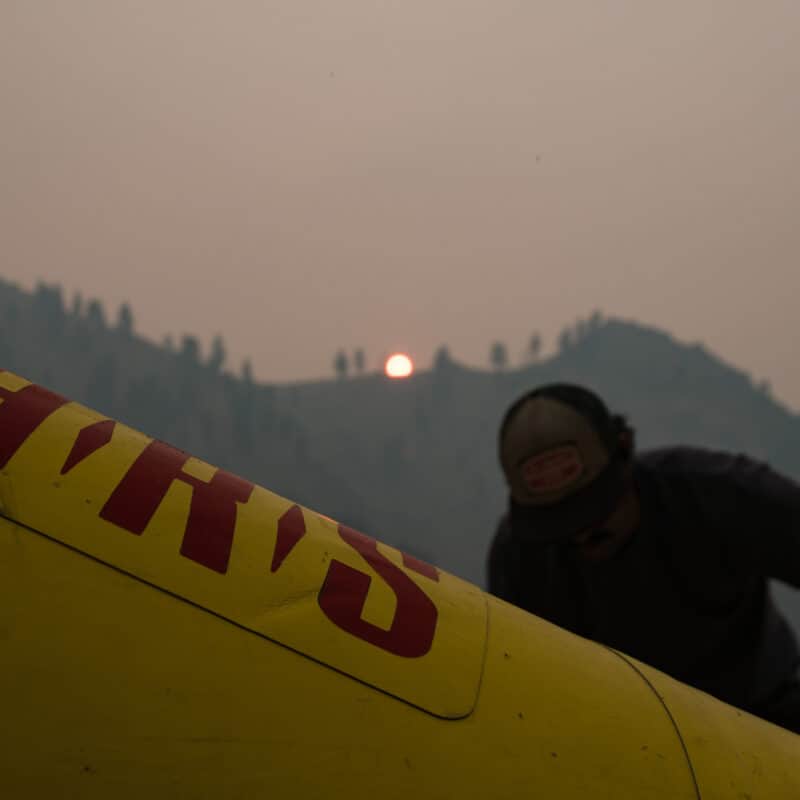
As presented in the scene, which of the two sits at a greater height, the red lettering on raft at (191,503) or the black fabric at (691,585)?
the red lettering on raft at (191,503)

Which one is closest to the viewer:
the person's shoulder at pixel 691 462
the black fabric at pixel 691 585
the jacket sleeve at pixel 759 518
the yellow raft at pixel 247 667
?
the yellow raft at pixel 247 667

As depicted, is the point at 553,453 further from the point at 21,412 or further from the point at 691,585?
the point at 21,412

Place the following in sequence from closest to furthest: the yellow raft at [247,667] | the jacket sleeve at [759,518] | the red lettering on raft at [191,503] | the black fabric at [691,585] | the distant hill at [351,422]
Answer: the yellow raft at [247,667], the red lettering on raft at [191,503], the jacket sleeve at [759,518], the black fabric at [691,585], the distant hill at [351,422]

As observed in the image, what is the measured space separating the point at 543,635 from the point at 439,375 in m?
164

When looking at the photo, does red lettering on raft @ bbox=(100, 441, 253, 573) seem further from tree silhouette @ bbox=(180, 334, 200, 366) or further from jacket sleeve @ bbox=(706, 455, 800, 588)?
tree silhouette @ bbox=(180, 334, 200, 366)

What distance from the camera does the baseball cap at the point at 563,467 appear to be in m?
3.45

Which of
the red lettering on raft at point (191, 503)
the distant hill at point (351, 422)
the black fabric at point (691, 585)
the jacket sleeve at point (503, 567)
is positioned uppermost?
the red lettering on raft at point (191, 503)

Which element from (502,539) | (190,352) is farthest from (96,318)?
(502,539)

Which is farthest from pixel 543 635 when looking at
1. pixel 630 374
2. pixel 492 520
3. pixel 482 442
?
pixel 630 374

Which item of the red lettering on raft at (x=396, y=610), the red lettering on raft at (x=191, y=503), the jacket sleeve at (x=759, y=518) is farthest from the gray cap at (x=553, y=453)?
the red lettering on raft at (x=191, y=503)

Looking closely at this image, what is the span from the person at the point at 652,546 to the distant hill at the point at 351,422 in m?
108

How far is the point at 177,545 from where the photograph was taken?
1.58 m

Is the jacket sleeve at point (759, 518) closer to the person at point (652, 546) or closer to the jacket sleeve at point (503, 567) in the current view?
the person at point (652, 546)

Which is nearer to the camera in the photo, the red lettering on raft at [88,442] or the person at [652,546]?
the red lettering on raft at [88,442]
